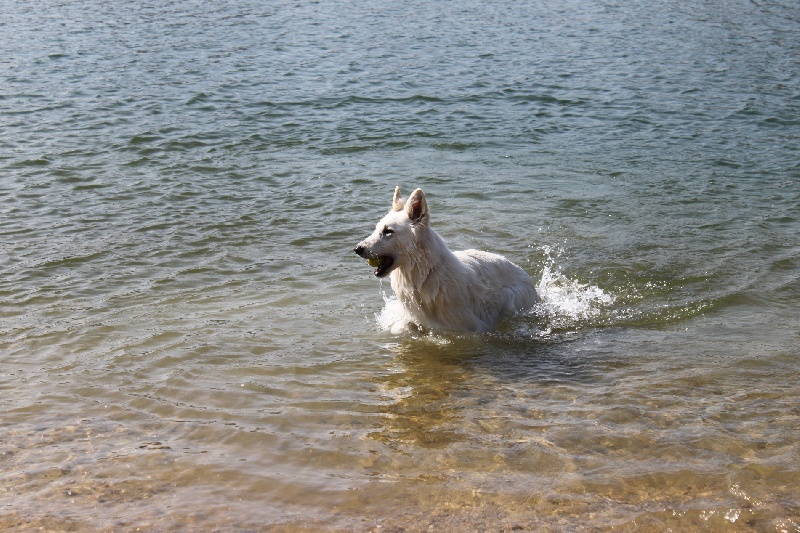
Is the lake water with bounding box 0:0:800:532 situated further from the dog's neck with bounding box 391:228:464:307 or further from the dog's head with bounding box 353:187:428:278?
the dog's head with bounding box 353:187:428:278

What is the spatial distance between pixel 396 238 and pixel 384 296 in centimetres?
189

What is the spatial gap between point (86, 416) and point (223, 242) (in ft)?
17.5

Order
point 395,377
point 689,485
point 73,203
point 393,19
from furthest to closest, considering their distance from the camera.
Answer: point 393,19 < point 73,203 < point 395,377 < point 689,485

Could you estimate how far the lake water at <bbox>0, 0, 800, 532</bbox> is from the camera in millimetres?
6324

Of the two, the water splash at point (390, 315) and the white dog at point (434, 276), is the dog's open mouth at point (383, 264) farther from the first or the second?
the water splash at point (390, 315)

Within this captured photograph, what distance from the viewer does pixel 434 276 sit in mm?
9547

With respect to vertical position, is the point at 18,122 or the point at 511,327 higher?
the point at 18,122

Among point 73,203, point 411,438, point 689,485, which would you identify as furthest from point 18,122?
point 689,485

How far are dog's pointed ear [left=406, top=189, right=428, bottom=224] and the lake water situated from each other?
4.57ft

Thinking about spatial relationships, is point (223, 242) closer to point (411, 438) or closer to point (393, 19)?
point (411, 438)

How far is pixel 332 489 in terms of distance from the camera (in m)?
6.28

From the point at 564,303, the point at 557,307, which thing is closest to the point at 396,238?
the point at 557,307

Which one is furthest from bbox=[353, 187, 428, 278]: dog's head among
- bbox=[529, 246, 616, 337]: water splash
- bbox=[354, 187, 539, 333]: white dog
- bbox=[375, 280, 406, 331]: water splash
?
bbox=[529, 246, 616, 337]: water splash

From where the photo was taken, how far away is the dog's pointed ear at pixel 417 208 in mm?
9047
